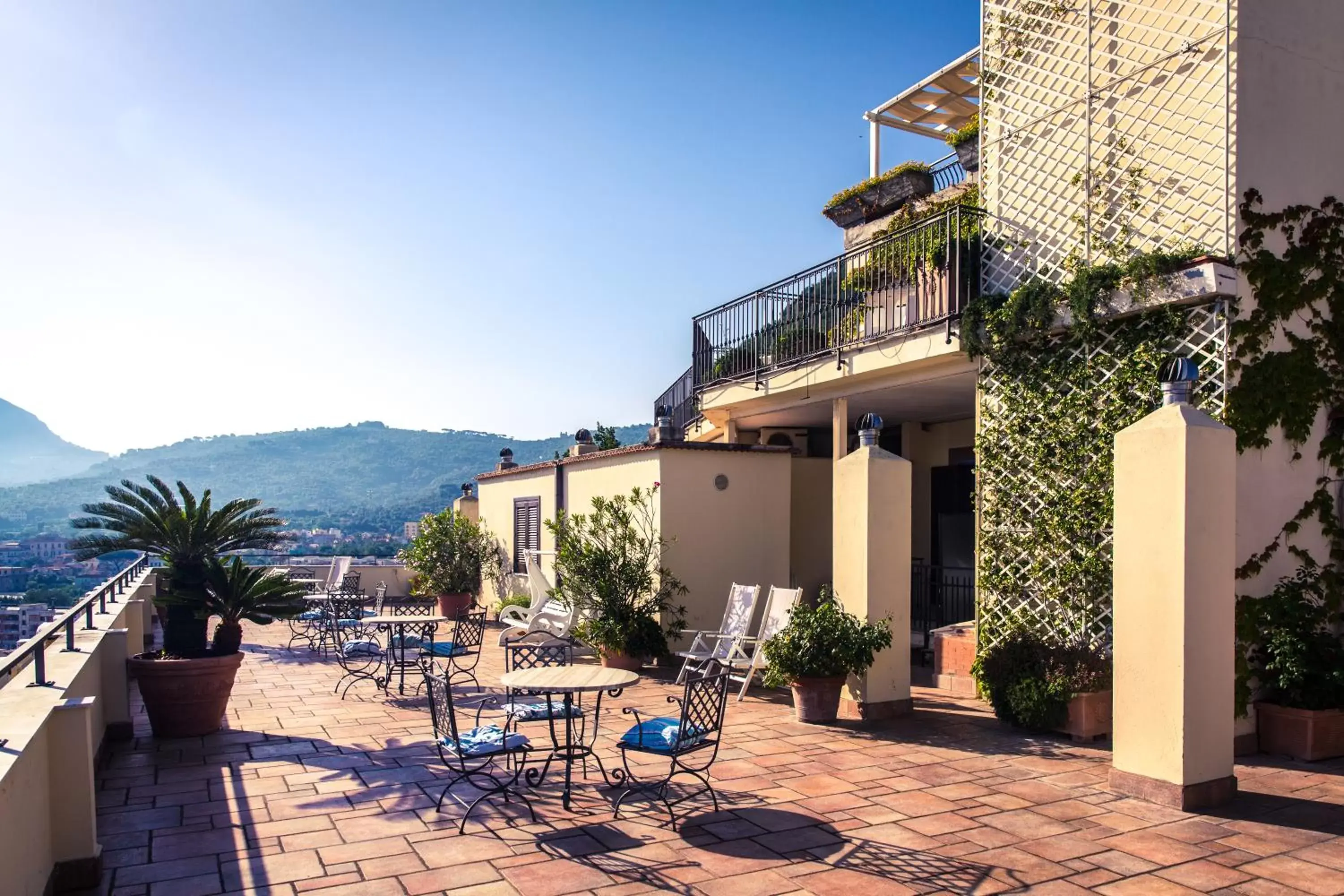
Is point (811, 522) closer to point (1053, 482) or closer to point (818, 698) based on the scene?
point (1053, 482)

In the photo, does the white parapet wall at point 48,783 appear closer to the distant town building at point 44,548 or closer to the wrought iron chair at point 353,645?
the wrought iron chair at point 353,645

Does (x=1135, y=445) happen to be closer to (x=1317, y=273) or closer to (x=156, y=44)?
(x=1317, y=273)

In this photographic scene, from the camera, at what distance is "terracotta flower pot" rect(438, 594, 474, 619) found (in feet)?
48.9

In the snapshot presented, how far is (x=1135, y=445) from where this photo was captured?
16.4ft

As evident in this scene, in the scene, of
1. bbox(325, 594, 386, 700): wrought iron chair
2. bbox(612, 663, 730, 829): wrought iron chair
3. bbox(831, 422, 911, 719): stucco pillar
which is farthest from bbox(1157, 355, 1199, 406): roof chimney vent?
bbox(325, 594, 386, 700): wrought iron chair

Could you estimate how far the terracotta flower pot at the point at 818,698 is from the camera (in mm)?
6855

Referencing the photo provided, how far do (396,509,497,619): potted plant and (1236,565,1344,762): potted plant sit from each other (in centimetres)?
1171

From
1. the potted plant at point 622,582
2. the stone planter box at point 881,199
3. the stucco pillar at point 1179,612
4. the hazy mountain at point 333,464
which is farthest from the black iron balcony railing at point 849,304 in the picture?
the hazy mountain at point 333,464

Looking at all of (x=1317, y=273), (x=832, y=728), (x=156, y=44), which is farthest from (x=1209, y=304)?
(x=156, y=44)

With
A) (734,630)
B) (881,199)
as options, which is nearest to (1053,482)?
(734,630)

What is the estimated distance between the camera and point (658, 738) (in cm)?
468

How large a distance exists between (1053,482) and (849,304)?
353 cm

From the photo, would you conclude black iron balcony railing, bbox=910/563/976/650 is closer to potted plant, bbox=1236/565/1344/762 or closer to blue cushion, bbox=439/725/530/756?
potted plant, bbox=1236/565/1344/762

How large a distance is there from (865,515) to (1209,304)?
113 inches
